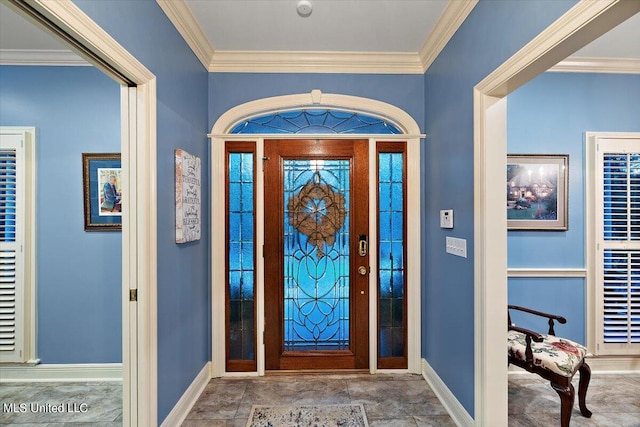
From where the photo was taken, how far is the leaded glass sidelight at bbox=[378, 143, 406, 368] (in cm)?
288

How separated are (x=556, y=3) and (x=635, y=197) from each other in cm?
255

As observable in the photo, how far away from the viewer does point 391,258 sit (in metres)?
2.89

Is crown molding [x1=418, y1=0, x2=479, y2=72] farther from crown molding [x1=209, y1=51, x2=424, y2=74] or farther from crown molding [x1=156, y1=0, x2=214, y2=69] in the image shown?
crown molding [x1=156, y1=0, x2=214, y2=69]

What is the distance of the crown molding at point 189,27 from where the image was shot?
2.03m

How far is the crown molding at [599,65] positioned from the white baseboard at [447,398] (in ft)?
9.57

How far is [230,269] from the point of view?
9.41ft

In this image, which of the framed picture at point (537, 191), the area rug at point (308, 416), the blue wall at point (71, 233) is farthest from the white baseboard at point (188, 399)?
the framed picture at point (537, 191)

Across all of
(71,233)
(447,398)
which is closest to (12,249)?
(71,233)

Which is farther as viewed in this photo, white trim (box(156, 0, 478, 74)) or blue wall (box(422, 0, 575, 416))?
white trim (box(156, 0, 478, 74))

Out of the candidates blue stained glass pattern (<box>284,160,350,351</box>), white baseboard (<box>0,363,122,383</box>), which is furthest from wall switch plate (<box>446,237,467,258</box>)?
white baseboard (<box>0,363,122,383</box>)

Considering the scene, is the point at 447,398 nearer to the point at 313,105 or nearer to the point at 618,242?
the point at 618,242

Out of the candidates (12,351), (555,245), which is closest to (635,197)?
(555,245)

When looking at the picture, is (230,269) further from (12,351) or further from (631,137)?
(631,137)

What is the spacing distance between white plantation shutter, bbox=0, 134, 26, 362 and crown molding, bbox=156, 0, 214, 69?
1357 mm
